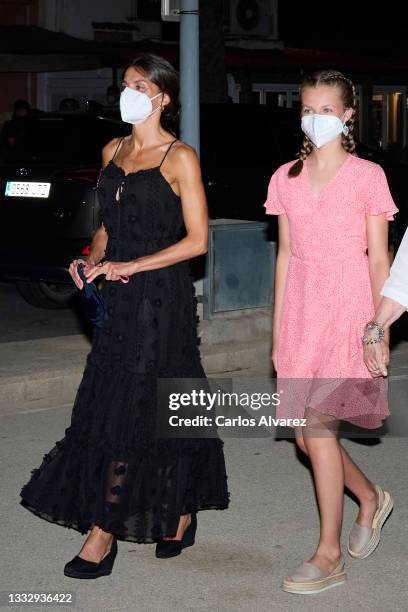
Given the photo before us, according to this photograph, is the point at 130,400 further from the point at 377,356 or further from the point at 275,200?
the point at 377,356

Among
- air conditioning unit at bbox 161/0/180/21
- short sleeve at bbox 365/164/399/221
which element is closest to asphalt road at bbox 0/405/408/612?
short sleeve at bbox 365/164/399/221

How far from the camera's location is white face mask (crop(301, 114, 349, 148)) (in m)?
4.85

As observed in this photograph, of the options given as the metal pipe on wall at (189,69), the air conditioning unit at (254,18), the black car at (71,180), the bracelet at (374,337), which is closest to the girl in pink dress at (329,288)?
the bracelet at (374,337)

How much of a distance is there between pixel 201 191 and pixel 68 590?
63.5 inches

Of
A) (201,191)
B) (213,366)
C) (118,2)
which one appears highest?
(118,2)

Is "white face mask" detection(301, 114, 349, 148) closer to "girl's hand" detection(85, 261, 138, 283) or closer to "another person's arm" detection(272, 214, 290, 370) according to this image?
"another person's arm" detection(272, 214, 290, 370)

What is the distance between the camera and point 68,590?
4.90 metres

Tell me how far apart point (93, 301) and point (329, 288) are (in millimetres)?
917

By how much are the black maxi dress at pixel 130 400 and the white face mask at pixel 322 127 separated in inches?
23.0

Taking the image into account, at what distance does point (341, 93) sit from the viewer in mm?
4922

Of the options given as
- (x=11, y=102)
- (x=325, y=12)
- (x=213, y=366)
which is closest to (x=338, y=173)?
(x=213, y=366)

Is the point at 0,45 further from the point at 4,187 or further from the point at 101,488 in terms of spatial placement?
Result: the point at 101,488

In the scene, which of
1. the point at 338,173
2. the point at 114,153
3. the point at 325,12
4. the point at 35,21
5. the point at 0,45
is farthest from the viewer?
the point at 325,12

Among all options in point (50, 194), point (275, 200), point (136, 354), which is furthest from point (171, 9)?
point (136, 354)
